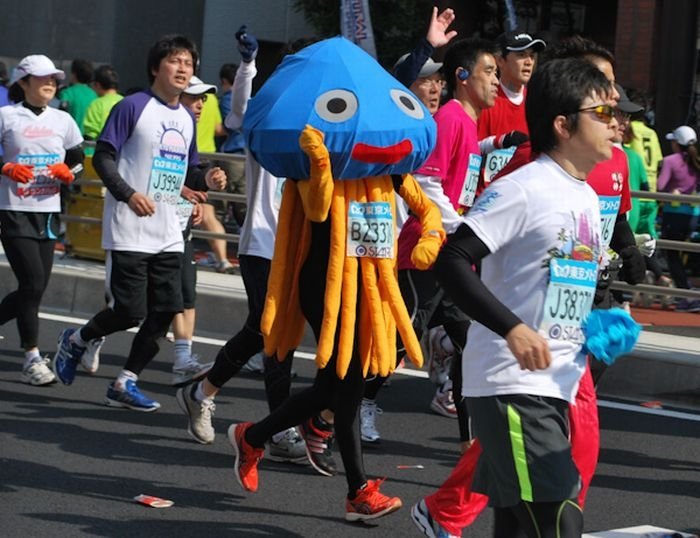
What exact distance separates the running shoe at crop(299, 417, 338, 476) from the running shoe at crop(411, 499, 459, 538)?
48.2 inches

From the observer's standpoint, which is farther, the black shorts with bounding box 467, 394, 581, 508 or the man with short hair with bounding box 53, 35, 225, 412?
the man with short hair with bounding box 53, 35, 225, 412

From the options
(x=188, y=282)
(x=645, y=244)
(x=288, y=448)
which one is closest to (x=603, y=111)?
(x=645, y=244)

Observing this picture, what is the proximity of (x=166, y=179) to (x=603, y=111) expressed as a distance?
4004 mm

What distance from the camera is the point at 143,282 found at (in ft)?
26.5

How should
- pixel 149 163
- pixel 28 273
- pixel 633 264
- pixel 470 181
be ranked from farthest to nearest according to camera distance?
pixel 28 273, pixel 149 163, pixel 470 181, pixel 633 264

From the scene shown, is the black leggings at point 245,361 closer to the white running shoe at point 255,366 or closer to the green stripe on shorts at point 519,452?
the white running shoe at point 255,366

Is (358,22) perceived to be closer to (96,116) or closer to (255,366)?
(96,116)

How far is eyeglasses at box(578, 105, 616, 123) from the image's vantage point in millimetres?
4277

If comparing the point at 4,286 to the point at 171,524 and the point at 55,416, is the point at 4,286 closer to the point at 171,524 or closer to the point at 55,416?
the point at 55,416

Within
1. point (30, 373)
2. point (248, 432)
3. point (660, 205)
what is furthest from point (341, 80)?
point (660, 205)

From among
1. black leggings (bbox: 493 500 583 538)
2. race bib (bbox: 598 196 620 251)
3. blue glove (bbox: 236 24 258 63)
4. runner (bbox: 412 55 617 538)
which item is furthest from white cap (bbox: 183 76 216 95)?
black leggings (bbox: 493 500 583 538)

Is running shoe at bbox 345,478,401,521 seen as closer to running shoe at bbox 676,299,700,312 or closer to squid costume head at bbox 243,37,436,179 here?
squid costume head at bbox 243,37,436,179

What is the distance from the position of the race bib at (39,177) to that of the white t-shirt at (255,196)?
1.61 meters

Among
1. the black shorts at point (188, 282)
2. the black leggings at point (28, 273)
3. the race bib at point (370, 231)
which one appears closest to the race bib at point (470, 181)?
the race bib at point (370, 231)
